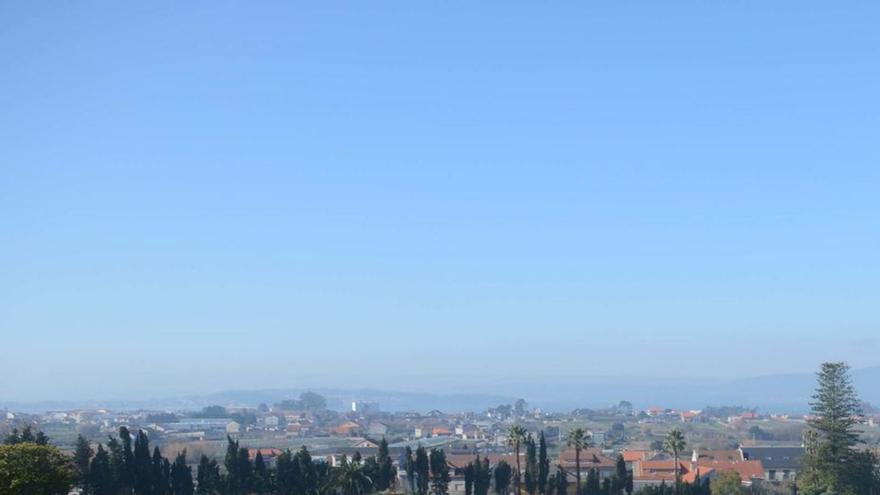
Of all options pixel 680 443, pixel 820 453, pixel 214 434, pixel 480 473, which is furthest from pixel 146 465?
pixel 214 434

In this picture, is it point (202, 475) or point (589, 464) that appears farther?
point (589, 464)

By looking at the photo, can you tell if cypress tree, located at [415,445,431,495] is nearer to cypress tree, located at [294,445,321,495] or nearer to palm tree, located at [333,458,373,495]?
cypress tree, located at [294,445,321,495]

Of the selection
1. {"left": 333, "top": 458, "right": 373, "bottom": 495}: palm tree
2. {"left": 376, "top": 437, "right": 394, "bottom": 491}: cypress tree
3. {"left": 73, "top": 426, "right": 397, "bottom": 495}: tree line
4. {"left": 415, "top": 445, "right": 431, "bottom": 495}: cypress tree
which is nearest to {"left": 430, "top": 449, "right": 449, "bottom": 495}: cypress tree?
{"left": 415, "top": 445, "right": 431, "bottom": 495}: cypress tree

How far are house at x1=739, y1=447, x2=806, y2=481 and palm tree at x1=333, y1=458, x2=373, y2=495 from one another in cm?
5128

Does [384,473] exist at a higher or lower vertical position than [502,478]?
higher

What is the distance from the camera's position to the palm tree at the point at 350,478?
205 ft

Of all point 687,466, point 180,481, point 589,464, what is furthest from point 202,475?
point 687,466

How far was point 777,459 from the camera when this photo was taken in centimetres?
11438

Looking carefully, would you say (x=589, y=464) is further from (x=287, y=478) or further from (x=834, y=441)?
(x=287, y=478)

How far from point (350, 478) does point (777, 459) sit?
217 feet

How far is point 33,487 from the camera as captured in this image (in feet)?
158

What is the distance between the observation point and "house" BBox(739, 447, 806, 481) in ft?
348

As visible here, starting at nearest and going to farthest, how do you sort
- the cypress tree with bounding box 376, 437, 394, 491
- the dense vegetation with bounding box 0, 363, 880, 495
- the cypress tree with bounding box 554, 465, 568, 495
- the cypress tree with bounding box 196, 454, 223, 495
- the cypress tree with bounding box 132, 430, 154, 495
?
the dense vegetation with bounding box 0, 363, 880, 495 < the cypress tree with bounding box 132, 430, 154, 495 < the cypress tree with bounding box 196, 454, 223, 495 < the cypress tree with bounding box 376, 437, 394, 491 < the cypress tree with bounding box 554, 465, 568, 495

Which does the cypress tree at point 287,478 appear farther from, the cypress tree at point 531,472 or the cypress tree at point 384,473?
the cypress tree at point 531,472
